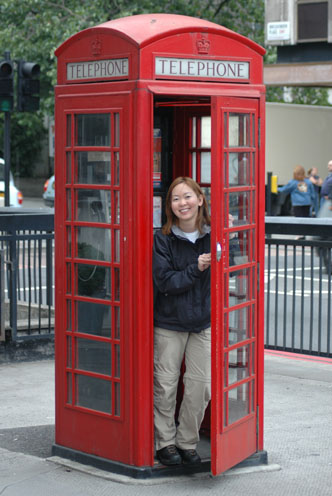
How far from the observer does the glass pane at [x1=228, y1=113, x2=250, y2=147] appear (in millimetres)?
5012

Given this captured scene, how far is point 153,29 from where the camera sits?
497 centimetres

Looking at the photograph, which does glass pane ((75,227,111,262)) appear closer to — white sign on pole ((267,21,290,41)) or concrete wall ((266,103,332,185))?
white sign on pole ((267,21,290,41))

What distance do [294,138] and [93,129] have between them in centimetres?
2568

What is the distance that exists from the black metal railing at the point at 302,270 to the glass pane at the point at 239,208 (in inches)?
128

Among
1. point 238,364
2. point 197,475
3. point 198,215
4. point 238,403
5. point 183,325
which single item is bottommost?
point 197,475

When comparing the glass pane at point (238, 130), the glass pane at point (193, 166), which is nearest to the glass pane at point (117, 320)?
the glass pane at point (238, 130)

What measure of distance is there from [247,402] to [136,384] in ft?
2.34

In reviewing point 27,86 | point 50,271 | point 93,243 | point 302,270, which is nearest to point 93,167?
point 93,243

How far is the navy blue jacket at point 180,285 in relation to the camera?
5043mm

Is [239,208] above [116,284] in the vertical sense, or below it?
above

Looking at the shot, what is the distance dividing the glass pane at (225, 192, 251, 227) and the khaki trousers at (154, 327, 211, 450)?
2.12 ft

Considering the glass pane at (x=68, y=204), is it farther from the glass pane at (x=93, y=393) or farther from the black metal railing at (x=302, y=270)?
the black metal railing at (x=302, y=270)

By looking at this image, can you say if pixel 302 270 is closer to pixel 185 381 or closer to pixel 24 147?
pixel 185 381

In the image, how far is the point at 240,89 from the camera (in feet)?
16.7
